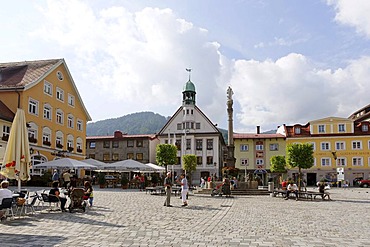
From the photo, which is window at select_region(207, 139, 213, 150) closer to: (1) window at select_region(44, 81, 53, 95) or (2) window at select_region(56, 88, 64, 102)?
(2) window at select_region(56, 88, 64, 102)

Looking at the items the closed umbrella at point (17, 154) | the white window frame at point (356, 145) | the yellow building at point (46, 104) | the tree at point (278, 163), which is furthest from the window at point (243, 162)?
the closed umbrella at point (17, 154)

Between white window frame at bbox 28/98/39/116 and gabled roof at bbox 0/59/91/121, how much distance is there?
1569 mm

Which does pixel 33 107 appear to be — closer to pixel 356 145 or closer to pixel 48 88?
pixel 48 88

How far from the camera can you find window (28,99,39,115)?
124ft

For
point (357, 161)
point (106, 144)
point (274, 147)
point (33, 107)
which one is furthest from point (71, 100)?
point (357, 161)

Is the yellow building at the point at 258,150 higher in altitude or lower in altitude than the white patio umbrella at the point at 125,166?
higher

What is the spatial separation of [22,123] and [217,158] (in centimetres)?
4815

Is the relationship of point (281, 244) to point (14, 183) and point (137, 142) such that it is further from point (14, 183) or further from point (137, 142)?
point (137, 142)

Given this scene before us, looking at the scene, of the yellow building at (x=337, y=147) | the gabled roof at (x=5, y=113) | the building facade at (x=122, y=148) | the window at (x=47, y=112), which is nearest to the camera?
the gabled roof at (x=5, y=113)

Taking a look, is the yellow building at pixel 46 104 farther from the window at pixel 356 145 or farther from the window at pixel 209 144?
the window at pixel 356 145

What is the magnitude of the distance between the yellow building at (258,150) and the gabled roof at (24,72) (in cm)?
3036

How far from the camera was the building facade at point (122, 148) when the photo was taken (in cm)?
6334

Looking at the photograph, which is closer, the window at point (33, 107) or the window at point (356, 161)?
the window at point (33, 107)

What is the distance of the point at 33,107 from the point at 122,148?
87.7 ft
